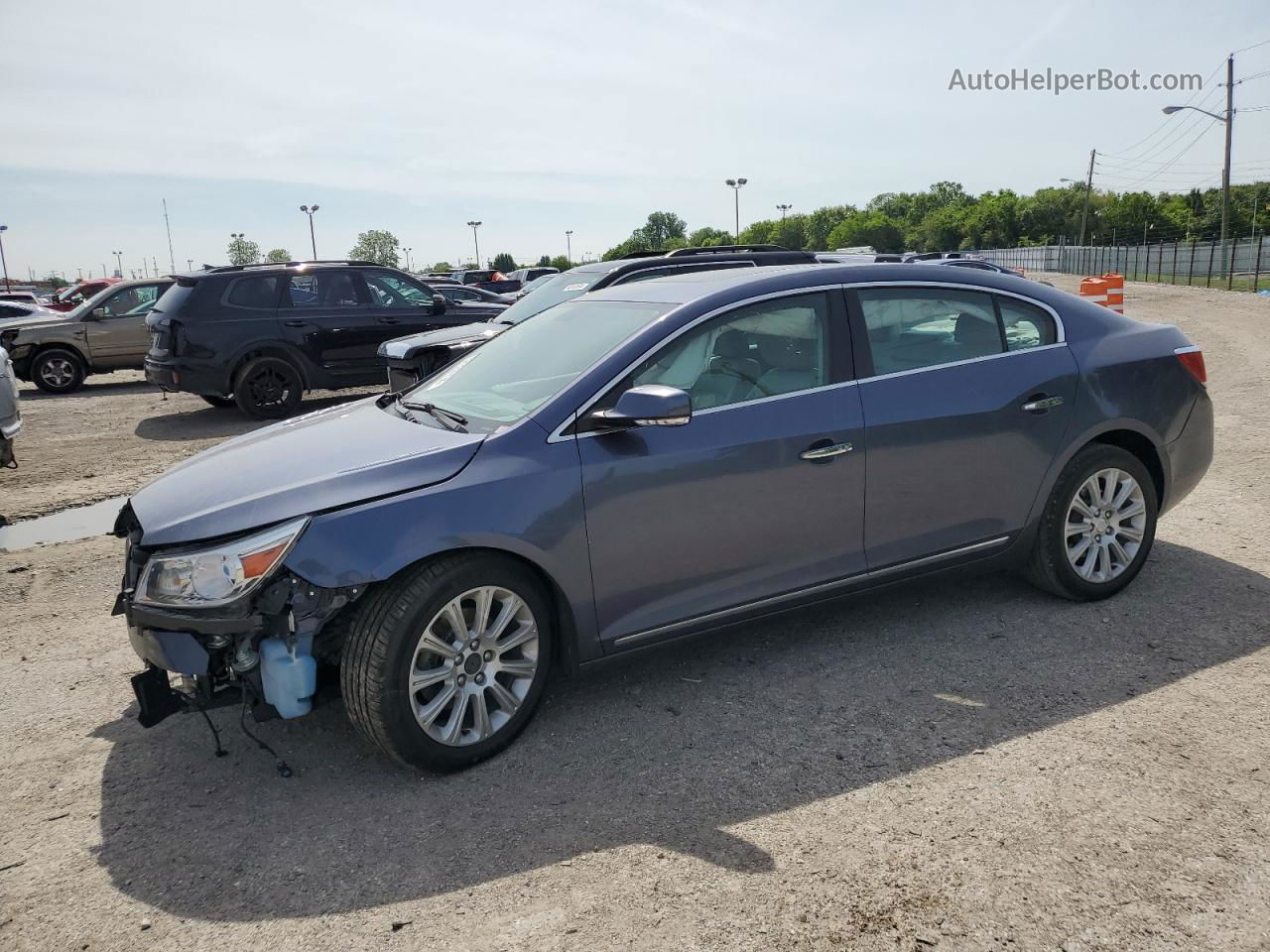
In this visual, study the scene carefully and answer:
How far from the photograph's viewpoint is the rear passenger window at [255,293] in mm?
11766

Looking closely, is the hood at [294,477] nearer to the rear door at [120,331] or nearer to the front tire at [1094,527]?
the front tire at [1094,527]

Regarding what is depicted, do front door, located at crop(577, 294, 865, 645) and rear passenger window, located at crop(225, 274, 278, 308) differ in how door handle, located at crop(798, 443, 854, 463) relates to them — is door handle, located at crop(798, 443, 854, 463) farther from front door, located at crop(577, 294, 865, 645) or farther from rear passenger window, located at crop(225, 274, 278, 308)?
rear passenger window, located at crop(225, 274, 278, 308)

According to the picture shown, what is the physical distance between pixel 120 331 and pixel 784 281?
15524 millimetres

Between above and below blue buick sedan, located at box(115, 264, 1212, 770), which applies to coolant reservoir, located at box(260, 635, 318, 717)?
below

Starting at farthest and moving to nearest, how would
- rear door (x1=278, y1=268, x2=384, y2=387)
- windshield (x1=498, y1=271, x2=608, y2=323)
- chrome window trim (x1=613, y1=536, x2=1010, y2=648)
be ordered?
1. rear door (x1=278, y1=268, x2=384, y2=387)
2. windshield (x1=498, y1=271, x2=608, y2=323)
3. chrome window trim (x1=613, y1=536, x2=1010, y2=648)

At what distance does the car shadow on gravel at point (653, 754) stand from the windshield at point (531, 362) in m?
1.15

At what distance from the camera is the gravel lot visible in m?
2.71

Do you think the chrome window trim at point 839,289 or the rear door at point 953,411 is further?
the rear door at point 953,411

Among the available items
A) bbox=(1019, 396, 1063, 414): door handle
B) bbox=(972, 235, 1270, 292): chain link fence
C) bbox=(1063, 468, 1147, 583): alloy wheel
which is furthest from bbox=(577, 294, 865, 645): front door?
bbox=(972, 235, 1270, 292): chain link fence

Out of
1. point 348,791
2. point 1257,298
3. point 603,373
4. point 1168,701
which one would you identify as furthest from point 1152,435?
point 1257,298

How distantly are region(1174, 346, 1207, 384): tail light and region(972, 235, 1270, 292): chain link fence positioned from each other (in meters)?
37.8

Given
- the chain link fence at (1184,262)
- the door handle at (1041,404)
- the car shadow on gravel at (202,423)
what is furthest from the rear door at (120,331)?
the chain link fence at (1184,262)

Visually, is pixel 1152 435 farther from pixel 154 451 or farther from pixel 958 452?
pixel 154 451

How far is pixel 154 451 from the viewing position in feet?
33.8
